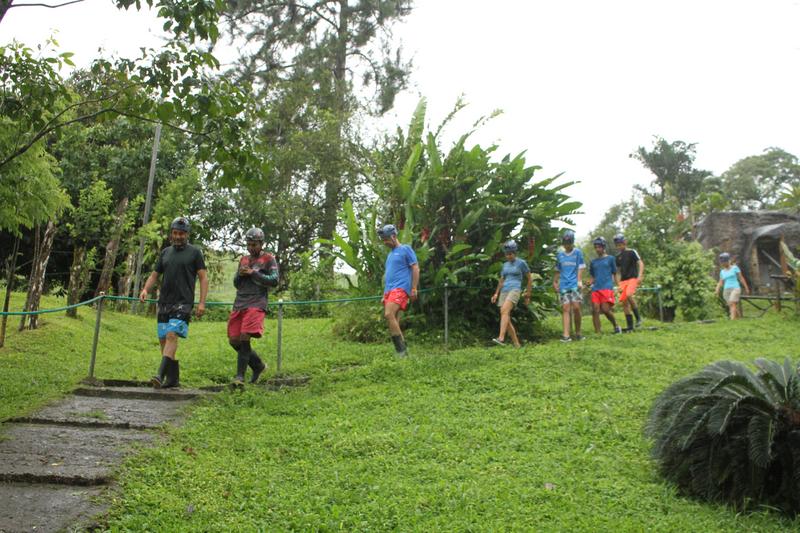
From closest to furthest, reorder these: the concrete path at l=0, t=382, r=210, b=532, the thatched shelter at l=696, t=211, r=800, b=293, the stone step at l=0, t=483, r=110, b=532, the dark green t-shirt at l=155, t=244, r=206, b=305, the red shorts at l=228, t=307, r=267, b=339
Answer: the stone step at l=0, t=483, r=110, b=532
the concrete path at l=0, t=382, r=210, b=532
the dark green t-shirt at l=155, t=244, r=206, b=305
the red shorts at l=228, t=307, r=267, b=339
the thatched shelter at l=696, t=211, r=800, b=293

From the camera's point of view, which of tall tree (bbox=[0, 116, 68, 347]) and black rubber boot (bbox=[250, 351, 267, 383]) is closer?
tall tree (bbox=[0, 116, 68, 347])

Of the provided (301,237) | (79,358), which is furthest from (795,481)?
(301,237)

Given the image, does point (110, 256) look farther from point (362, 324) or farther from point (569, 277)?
point (569, 277)

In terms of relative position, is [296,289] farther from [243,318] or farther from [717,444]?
[717,444]

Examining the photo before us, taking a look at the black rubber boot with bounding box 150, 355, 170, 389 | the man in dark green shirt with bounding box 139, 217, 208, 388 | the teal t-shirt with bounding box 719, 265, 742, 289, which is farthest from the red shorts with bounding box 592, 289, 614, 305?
the black rubber boot with bounding box 150, 355, 170, 389

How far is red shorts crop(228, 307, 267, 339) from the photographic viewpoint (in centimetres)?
814

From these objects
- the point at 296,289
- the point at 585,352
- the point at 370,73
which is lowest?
the point at 585,352

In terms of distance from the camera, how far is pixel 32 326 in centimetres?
1225

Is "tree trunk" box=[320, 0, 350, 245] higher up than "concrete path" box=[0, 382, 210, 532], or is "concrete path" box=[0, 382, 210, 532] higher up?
"tree trunk" box=[320, 0, 350, 245]

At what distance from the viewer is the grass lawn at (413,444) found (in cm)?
477

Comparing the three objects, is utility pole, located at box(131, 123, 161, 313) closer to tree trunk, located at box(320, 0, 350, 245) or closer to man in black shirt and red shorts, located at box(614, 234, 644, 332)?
tree trunk, located at box(320, 0, 350, 245)

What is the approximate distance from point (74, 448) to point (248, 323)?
2.57 metres

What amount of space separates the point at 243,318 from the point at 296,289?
11.7 meters

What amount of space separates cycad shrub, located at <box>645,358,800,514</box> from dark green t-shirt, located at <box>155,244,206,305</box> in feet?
16.9
